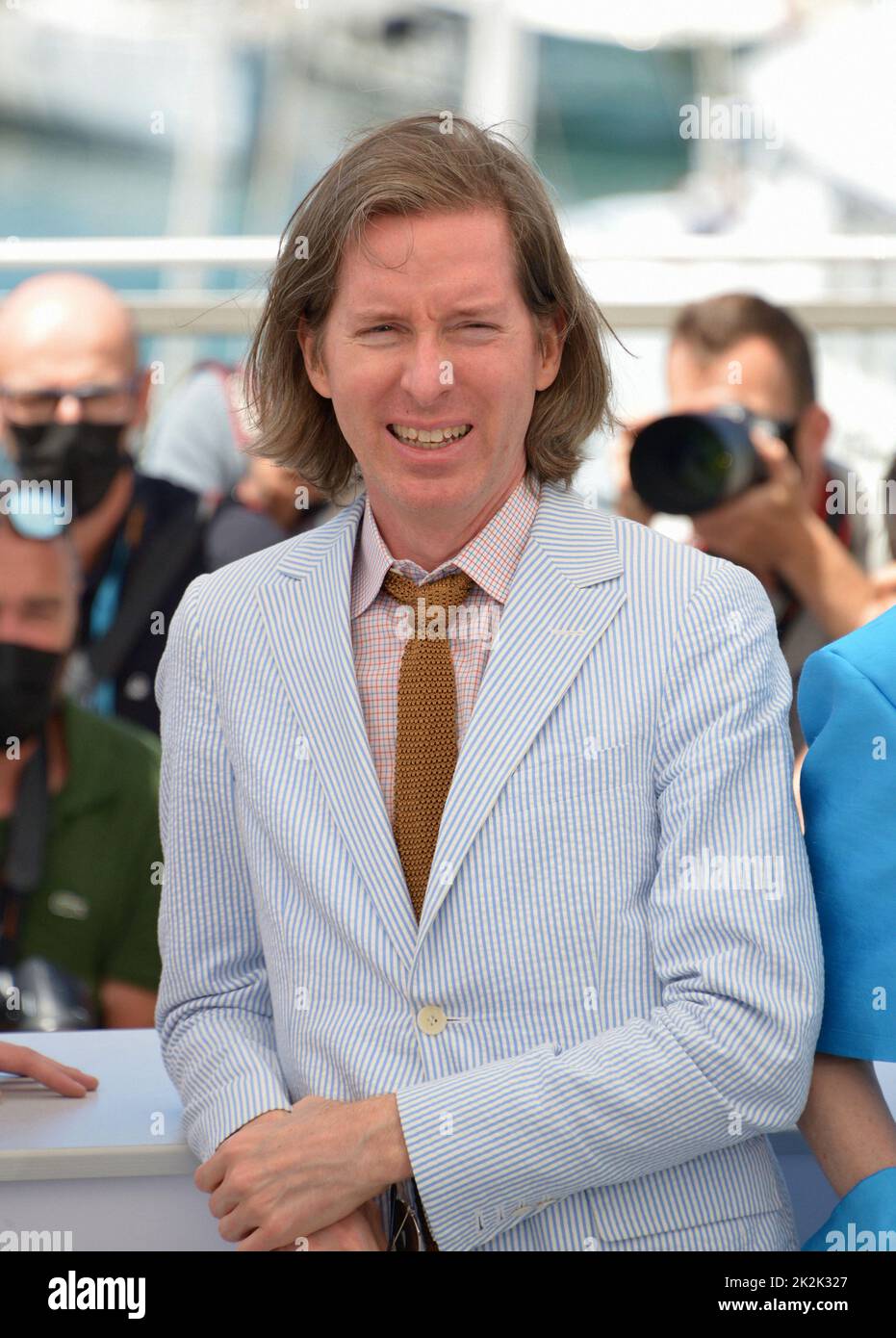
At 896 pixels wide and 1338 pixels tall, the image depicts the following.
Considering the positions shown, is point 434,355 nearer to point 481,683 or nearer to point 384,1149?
point 481,683

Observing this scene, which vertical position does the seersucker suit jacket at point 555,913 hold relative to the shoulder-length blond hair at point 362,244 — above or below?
below

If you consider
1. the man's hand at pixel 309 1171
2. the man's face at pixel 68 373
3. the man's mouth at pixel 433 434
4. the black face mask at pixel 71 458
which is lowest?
the man's hand at pixel 309 1171

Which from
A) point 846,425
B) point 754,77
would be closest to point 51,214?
point 754,77

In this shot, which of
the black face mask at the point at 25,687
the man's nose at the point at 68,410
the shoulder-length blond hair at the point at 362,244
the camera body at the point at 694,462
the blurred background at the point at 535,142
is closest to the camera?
the shoulder-length blond hair at the point at 362,244

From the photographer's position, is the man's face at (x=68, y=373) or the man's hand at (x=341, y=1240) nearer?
the man's hand at (x=341, y=1240)

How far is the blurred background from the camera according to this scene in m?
2.13

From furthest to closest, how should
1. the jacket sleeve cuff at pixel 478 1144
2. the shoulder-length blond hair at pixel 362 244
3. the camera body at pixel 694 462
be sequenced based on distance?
1. the camera body at pixel 694 462
2. the shoulder-length blond hair at pixel 362 244
3. the jacket sleeve cuff at pixel 478 1144

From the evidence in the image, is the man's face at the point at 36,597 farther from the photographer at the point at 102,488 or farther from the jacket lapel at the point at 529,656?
the jacket lapel at the point at 529,656

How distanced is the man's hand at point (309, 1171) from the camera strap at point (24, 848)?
0.93 metres

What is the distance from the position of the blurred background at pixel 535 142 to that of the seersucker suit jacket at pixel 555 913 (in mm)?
330

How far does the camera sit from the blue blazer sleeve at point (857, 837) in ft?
3.06

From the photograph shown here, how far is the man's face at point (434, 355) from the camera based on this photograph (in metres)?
0.99

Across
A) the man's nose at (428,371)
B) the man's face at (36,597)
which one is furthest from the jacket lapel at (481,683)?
the man's face at (36,597)
